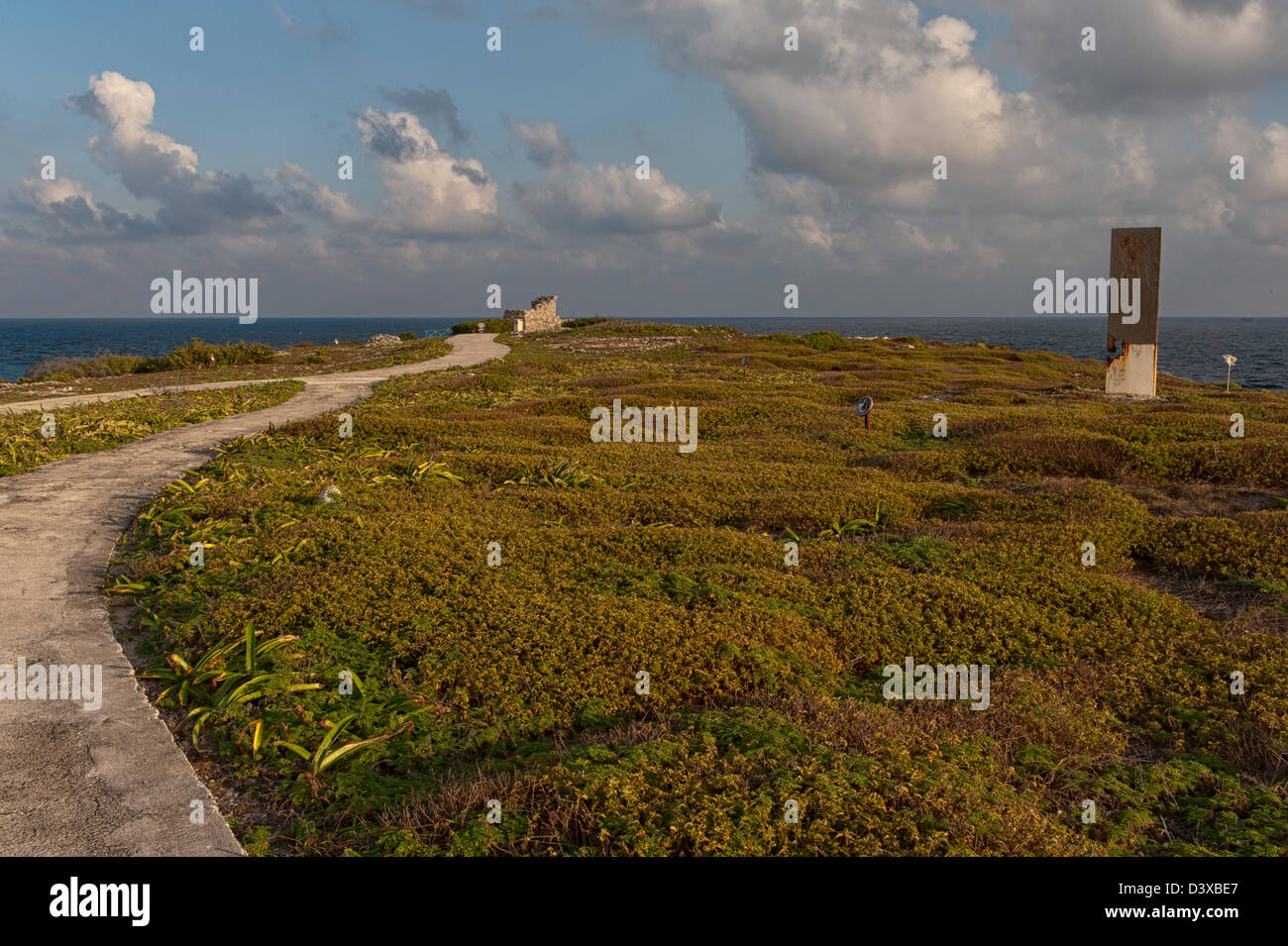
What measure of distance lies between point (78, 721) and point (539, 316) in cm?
7580

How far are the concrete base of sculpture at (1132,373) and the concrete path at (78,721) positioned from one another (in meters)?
24.7

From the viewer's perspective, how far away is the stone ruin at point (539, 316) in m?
76.8

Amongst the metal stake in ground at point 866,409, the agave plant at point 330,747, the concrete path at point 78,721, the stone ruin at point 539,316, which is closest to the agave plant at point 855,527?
the agave plant at point 330,747

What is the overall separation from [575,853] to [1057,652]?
5016 millimetres

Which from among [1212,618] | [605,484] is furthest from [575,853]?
[605,484]

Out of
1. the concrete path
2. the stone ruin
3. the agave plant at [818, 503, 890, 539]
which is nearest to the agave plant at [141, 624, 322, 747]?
the concrete path

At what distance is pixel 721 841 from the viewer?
A: 4.16m

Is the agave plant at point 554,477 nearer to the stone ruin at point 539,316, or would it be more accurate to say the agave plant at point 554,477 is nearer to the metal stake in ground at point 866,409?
the metal stake in ground at point 866,409

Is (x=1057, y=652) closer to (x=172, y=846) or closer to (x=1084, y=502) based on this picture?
(x=1084, y=502)

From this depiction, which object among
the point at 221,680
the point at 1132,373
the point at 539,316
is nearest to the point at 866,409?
the point at 1132,373

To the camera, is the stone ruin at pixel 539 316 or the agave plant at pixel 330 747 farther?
the stone ruin at pixel 539 316

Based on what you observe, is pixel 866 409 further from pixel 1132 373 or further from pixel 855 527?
pixel 1132 373

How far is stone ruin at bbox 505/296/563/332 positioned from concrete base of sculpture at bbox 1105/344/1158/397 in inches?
2171

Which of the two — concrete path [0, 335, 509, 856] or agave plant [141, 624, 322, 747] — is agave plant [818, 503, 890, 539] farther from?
concrete path [0, 335, 509, 856]
